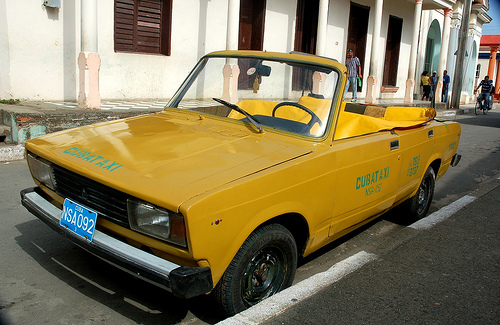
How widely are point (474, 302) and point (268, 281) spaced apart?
1.34 m

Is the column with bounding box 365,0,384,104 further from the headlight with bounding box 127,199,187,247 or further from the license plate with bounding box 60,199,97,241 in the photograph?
the headlight with bounding box 127,199,187,247

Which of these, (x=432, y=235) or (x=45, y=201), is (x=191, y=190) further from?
(x=432, y=235)

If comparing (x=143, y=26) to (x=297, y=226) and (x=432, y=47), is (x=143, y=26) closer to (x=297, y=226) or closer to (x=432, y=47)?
(x=297, y=226)

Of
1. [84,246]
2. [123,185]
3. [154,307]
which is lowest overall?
[154,307]

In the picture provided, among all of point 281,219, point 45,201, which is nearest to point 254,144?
point 281,219

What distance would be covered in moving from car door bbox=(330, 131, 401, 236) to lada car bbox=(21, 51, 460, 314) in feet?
0.04

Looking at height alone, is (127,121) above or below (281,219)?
above

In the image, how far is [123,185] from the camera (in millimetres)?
2385

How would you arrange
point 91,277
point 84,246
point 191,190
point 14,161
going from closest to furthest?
1. point 191,190
2. point 84,246
3. point 91,277
4. point 14,161

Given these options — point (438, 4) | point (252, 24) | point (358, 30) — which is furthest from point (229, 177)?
point (438, 4)

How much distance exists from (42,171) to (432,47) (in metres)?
26.2

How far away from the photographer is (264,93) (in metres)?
3.91

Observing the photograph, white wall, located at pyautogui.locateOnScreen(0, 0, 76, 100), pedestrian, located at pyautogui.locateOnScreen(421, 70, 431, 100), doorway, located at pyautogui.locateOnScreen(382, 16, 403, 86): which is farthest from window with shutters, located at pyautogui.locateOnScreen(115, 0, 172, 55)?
pedestrian, located at pyautogui.locateOnScreen(421, 70, 431, 100)

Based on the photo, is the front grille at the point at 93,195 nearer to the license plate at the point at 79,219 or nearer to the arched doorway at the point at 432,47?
the license plate at the point at 79,219
